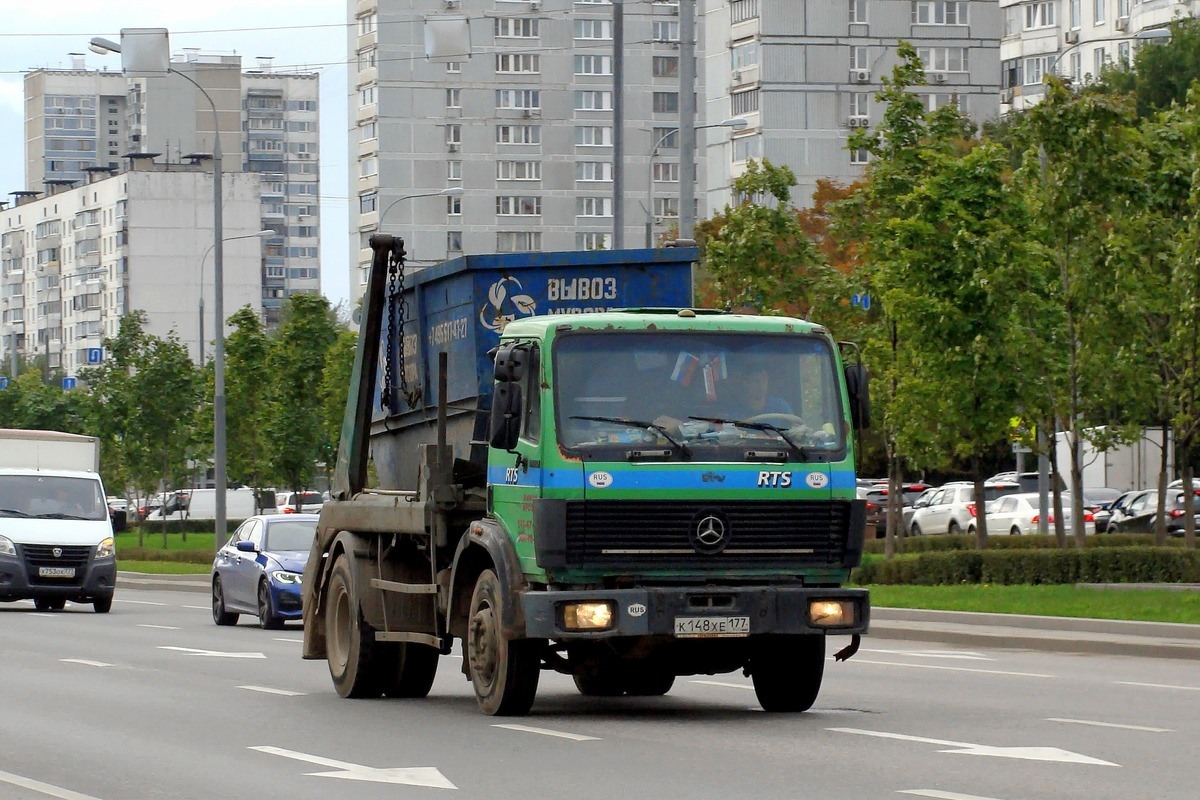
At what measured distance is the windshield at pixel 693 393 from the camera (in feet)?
45.6

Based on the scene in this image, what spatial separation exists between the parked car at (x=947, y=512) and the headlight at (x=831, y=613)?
43.8 meters

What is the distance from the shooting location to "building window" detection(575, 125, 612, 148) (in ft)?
440

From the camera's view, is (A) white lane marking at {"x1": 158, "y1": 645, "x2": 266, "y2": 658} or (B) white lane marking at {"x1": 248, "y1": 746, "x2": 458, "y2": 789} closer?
(B) white lane marking at {"x1": 248, "y1": 746, "x2": 458, "y2": 789}

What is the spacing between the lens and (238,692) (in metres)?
17.5

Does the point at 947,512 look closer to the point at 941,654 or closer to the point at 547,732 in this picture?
the point at 941,654

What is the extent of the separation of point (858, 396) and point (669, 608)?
1815 mm

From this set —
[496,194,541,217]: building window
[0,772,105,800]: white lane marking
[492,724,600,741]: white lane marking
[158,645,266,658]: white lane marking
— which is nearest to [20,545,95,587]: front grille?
[158,645,266,658]: white lane marking

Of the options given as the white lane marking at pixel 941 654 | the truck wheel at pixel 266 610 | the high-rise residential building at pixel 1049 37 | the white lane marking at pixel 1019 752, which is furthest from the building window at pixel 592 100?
the white lane marking at pixel 1019 752

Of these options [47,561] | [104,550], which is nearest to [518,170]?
[104,550]

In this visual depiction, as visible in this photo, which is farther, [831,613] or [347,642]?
[347,642]

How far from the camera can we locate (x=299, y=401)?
55875 mm

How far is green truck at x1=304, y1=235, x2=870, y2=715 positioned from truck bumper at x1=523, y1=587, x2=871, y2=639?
1 centimetres

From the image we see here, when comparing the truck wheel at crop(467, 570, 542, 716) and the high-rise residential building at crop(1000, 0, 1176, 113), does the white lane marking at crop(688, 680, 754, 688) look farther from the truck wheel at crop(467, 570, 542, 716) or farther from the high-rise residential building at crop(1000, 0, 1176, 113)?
the high-rise residential building at crop(1000, 0, 1176, 113)

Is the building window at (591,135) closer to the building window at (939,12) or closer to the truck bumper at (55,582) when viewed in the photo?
the building window at (939,12)
